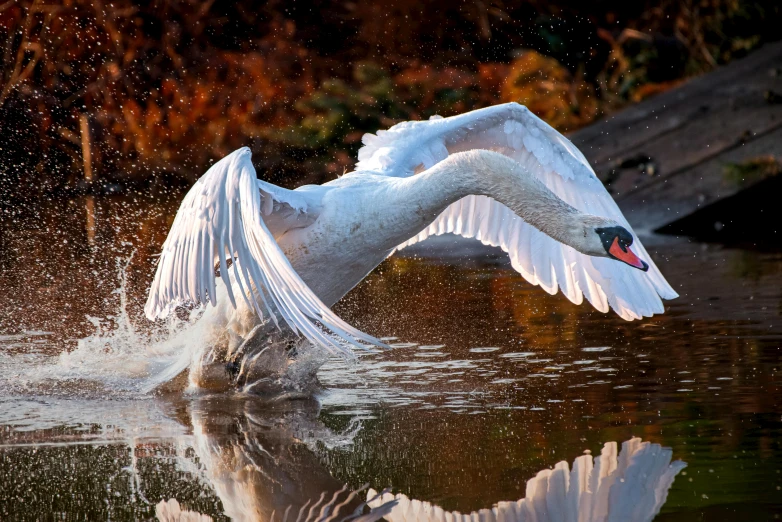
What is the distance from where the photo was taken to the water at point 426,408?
4.35 metres

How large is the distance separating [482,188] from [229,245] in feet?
4.21

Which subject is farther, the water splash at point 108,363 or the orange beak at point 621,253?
the water splash at point 108,363

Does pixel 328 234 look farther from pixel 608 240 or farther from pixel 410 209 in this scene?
pixel 608 240

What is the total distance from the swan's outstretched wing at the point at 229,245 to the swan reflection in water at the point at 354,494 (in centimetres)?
58

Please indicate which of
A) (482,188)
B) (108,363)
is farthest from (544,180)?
(108,363)

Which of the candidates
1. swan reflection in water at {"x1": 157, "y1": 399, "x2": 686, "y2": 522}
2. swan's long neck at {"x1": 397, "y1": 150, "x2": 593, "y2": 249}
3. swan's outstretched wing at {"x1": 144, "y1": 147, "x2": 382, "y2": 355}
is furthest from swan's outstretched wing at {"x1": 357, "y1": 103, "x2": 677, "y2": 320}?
swan reflection in water at {"x1": 157, "y1": 399, "x2": 686, "y2": 522}

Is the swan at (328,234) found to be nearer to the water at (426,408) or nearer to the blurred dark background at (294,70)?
the water at (426,408)

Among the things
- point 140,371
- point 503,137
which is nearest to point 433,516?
point 140,371

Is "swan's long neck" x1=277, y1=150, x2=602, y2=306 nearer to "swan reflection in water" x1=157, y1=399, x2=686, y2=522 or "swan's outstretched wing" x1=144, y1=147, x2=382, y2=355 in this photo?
"swan's outstretched wing" x1=144, y1=147, x2=382, y2=355

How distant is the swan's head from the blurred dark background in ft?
32.7

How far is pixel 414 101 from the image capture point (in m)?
16.8

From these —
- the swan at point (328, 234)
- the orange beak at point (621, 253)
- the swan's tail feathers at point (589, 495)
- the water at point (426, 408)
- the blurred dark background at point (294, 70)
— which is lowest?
the swan's tail feathers at point (589, 495)

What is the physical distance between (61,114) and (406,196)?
1303 cm

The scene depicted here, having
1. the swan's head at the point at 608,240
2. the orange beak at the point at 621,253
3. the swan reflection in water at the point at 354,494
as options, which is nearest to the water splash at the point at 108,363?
the swan reflection in water at the point at 354,494
